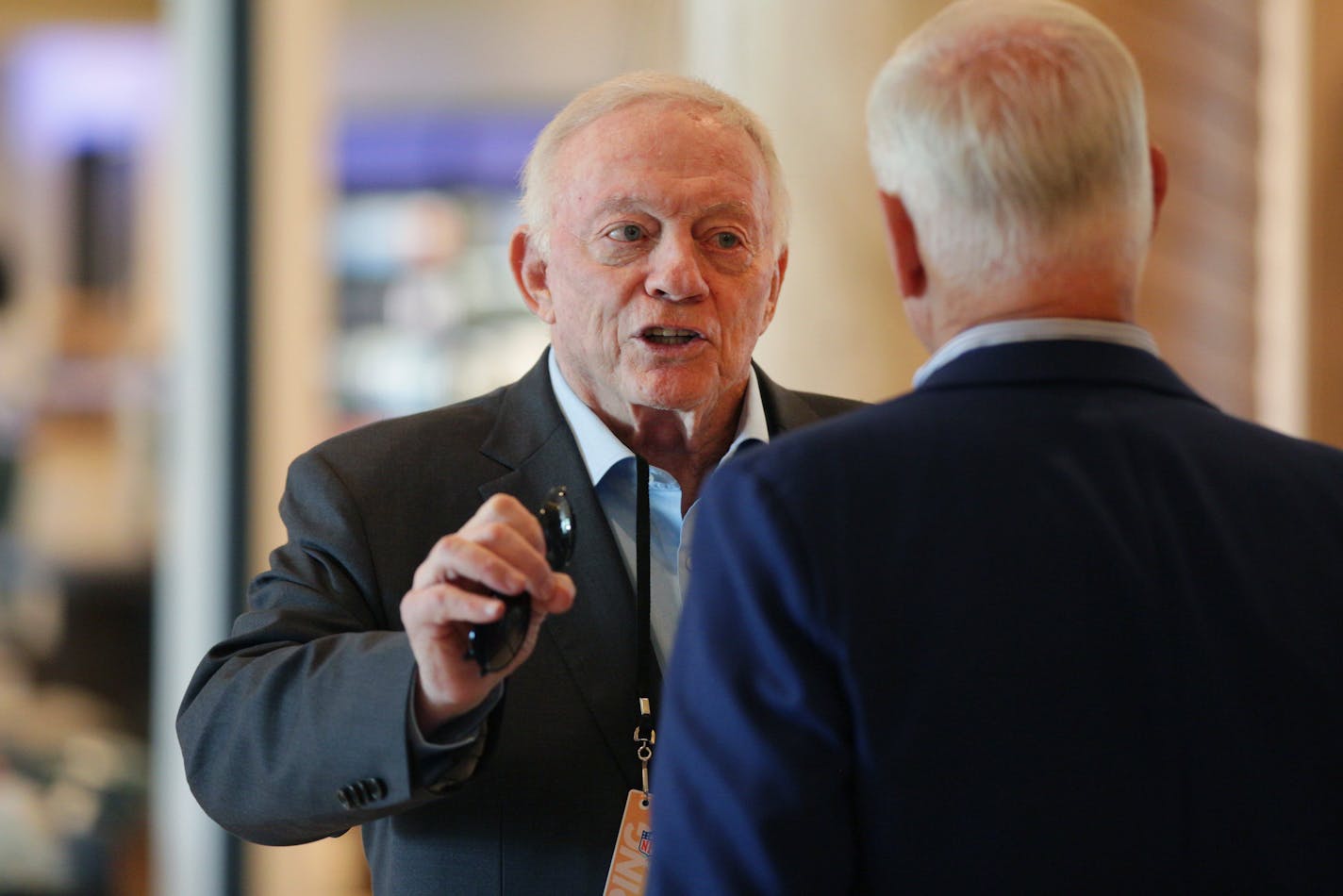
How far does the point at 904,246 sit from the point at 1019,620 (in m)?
0.33

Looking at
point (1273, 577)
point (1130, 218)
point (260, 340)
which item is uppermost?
point (260, 340)

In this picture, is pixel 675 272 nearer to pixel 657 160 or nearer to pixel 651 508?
pixel 657 160

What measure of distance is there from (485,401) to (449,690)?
2.33 ft

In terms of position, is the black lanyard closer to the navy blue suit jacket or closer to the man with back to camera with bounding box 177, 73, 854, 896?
the man with back to camera with bounding box 177, 73, 854, 896

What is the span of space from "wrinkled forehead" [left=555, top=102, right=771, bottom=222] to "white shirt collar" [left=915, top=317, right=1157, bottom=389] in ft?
2.84

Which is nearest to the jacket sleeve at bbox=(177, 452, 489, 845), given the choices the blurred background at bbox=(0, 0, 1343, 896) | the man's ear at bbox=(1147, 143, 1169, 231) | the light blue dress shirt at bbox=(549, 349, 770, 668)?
the light blue dress shirt at bbox=(549, 349, 770, 668)

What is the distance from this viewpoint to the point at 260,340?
14.2 ft

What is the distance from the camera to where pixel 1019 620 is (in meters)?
1.16

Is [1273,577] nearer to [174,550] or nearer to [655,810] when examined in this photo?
[655,810]

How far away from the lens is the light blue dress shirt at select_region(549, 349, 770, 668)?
1.98 metres

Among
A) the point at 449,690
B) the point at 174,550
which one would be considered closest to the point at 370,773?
the point at 449,690

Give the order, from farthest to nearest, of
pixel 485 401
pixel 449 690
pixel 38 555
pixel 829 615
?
pixel 38 555 → pixel 485 401 → pixel 449 690 → pixel 829 615

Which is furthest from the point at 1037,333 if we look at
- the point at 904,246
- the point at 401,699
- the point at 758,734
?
the point at 401,699

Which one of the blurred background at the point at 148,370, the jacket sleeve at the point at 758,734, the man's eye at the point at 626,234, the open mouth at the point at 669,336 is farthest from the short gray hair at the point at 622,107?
the blurred background at the point at 148,370
